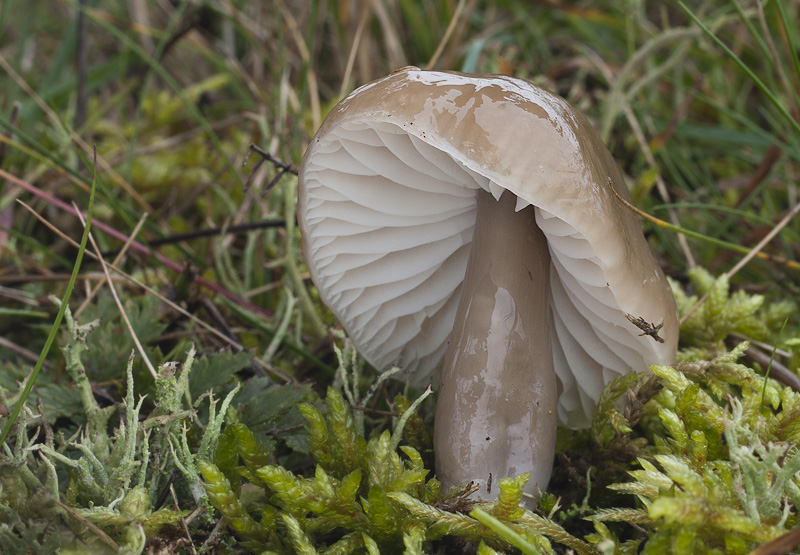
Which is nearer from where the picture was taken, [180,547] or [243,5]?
[180,547]

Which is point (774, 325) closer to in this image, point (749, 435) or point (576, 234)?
point (749, 435)

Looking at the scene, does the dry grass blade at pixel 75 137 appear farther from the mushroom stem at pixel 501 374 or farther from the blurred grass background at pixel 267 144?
the mushroom stem at pixel 501 374

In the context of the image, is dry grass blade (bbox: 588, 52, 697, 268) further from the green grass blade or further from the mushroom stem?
the green grass blade

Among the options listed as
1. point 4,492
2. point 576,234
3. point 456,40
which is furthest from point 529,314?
point 456,40

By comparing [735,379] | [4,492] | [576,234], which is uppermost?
[576,234]

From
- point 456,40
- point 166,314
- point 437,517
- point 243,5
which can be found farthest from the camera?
point 243,5

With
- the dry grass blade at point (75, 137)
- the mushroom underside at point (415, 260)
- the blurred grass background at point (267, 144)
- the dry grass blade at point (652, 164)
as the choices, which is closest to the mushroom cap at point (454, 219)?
the mushroom underside at point (415, 260)

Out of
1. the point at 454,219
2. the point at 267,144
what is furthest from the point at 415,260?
the point at 267,144
